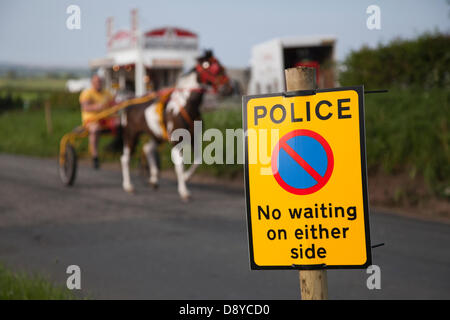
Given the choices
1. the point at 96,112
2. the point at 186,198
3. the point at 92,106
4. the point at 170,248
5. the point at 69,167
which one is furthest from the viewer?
the point at 96,112

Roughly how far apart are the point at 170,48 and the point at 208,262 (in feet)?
94.4

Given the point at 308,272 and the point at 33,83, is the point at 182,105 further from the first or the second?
the point at 33,83

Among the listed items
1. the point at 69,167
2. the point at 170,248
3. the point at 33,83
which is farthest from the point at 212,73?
the point at 33,83

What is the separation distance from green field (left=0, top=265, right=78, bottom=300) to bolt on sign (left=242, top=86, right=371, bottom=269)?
8.47ft

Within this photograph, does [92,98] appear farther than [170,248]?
Yes

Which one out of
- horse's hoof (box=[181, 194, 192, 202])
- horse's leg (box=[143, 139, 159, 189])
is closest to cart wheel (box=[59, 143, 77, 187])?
horse's leg (box=[143, 139, 159, 189])

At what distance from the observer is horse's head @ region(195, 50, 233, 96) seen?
10.5m

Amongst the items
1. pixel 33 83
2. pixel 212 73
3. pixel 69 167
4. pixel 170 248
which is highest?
pixel 33 83

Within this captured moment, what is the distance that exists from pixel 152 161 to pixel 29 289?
23.3ft

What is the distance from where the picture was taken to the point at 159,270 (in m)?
6.15

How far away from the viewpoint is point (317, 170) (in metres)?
2.76

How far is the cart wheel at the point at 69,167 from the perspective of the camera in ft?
40.0

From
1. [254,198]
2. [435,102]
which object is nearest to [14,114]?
[435,102]

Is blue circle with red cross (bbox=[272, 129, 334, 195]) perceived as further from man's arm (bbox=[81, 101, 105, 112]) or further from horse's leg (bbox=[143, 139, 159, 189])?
man's arm (bbox=[81, 101, 105, 112])
